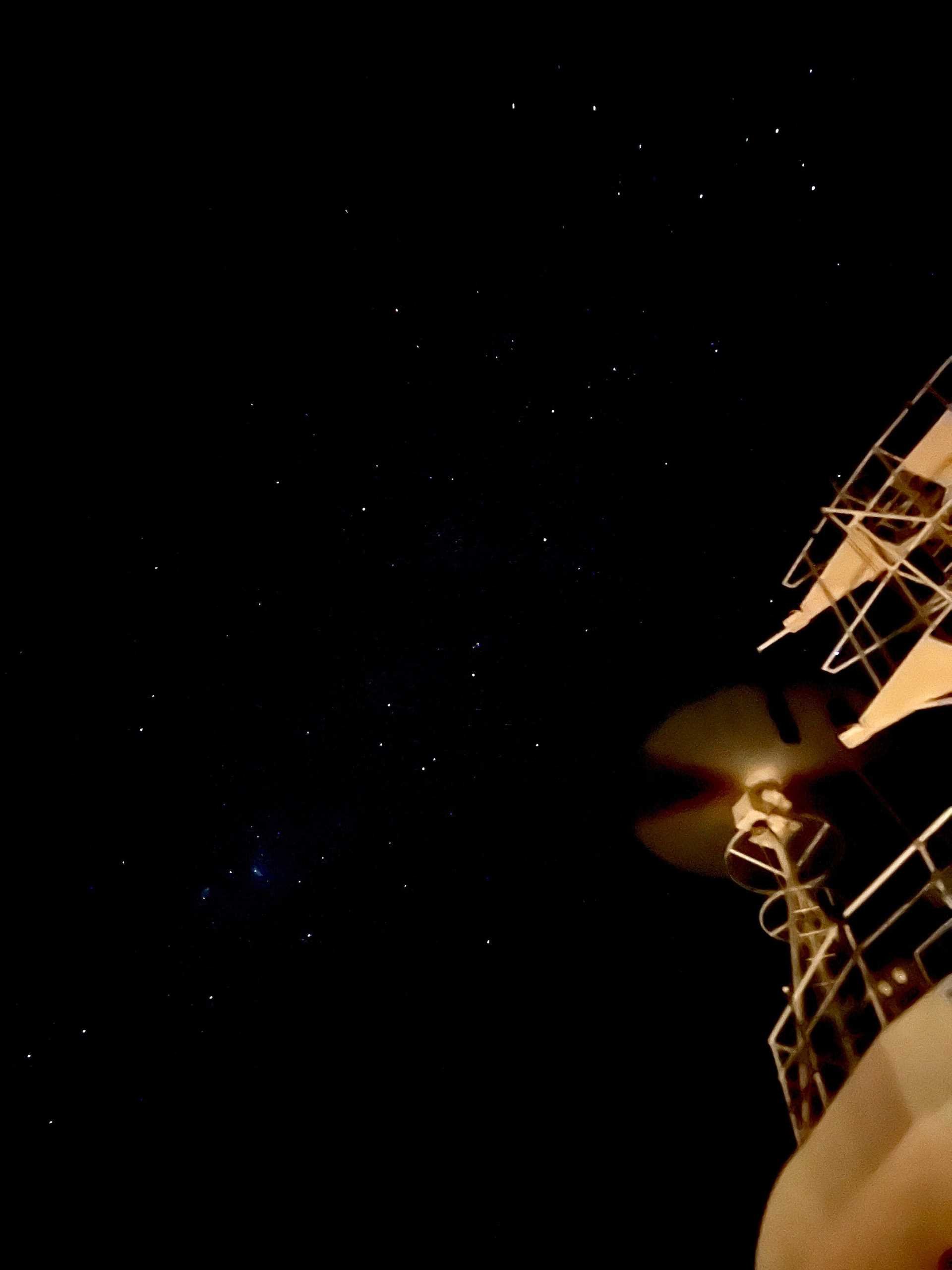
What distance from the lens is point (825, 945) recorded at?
409 centimetres

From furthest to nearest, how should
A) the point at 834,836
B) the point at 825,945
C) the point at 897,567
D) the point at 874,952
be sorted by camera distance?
the point at 874,952 → the point at 834,836 → the point at 897,567 → the point at 825,945

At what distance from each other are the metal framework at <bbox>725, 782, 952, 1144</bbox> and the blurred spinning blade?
0.58 feet

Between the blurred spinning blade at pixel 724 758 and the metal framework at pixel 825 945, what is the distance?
177mm

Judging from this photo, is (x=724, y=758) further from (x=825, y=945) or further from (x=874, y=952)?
(x=874, y=952)

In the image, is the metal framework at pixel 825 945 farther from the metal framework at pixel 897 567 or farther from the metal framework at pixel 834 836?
the metal framework at pixel 897 567

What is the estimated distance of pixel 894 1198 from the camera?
2.82m

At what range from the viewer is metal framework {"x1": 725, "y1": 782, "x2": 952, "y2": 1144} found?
3531 mm

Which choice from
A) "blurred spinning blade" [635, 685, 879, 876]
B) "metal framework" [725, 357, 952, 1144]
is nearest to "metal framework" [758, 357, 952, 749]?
"metal framework" [725, 357, 952, 1144]

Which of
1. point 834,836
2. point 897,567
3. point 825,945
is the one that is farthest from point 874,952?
point 897,567

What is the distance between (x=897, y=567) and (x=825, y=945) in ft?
7.25

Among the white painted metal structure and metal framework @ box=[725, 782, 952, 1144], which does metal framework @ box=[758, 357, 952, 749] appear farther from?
metal framework @ box=[725, 782, 952, 1144]

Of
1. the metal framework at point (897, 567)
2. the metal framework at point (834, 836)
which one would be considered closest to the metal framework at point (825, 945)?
the metal framework at point (834, 836)

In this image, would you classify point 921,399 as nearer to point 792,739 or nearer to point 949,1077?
point 792,739

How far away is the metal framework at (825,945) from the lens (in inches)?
139
